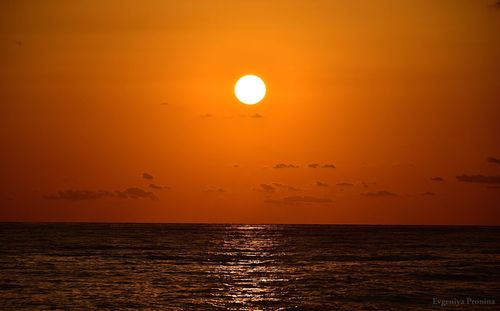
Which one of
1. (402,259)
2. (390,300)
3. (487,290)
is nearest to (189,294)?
(390,300)

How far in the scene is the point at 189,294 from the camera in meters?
53.7

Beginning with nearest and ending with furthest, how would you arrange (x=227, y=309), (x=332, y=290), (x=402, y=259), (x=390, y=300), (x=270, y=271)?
(x=227, y=309) → (x=390, y=300) → (x=332, y=290) → (x=270, y=271) → (x=402, y=259)

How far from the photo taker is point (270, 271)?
7281 cm

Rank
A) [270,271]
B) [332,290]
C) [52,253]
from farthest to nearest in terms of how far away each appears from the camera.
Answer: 1. [52,253]
2. [270,271]
3. [332,290]

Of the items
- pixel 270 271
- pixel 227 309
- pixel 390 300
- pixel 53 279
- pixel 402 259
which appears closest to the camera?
pixel 227 309

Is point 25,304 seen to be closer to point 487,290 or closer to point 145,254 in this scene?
point 487,290

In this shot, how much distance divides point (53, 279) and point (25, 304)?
1457cm

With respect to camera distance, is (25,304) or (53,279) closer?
(25,304)

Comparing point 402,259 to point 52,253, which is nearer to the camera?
point 402,259

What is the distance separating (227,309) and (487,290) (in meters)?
24.1

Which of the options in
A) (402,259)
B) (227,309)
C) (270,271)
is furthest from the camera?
(402,259)

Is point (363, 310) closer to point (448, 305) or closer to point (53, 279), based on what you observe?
point (448, 305)

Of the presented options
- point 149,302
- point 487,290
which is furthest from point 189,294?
point 487,290

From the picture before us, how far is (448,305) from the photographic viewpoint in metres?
48.9
